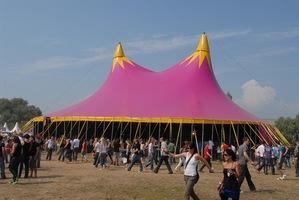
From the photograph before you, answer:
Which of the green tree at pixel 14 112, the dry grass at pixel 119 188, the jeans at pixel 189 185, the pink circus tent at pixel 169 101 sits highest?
the green tree at pixel 14 112

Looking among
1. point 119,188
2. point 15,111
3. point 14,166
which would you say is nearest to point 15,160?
point 14,166

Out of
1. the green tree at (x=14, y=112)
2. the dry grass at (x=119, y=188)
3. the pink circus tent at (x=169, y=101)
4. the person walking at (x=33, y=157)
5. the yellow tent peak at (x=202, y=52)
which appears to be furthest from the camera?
the green tree at (x=14, y=112)

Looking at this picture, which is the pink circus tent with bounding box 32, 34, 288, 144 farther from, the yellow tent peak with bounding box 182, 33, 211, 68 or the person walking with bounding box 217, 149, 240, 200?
the person walking with bounding box 217, 149, 240, 200

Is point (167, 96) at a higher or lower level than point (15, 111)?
lower

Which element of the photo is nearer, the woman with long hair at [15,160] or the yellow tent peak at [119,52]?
the woman with long hair at [15,160]

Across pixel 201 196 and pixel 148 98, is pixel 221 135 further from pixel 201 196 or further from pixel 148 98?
pixel 201 196

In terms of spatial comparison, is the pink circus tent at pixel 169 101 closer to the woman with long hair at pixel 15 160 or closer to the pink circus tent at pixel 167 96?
the pink circus tent at pixel 167 96

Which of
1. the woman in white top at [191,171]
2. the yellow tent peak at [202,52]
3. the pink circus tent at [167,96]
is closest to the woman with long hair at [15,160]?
the woman in white top at [191,171]

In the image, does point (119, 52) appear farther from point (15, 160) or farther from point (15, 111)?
point (15, 111)

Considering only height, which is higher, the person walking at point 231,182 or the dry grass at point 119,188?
the person walking at point 231,182

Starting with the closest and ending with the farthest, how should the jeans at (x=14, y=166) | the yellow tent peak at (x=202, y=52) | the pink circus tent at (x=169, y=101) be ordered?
the jeans at (x=14, y=166) < the pink circus tent at (x=169, y=101) < the yellow tent peak at (x=202, y=52)

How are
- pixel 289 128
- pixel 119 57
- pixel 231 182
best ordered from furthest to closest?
pixel 289 128 → pixel 119 57 → pixel 231 182

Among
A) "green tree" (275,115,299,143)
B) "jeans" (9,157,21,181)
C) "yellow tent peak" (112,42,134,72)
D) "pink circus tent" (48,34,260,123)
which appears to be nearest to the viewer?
"jeans" (9,157,21,181)

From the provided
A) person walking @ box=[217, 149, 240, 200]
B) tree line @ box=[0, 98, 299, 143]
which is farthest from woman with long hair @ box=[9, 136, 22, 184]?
tree line @ box=[0, 98, 299, 143]
